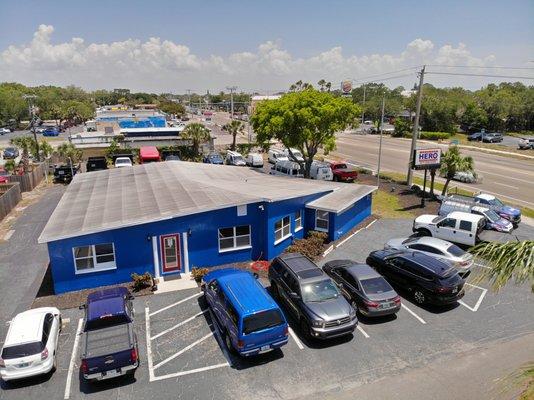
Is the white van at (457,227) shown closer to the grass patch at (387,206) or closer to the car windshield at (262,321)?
the grass patch at (387,206)

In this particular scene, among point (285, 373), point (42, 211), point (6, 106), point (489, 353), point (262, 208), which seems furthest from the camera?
point (6, 106)

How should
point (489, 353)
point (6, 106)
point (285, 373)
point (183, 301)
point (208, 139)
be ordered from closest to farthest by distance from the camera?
point (285, 373) < point (489, 353) < point (183, 301) < point (208, 139) < point (6, 106)

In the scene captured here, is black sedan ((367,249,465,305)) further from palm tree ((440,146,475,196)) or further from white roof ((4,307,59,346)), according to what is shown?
palm tree ((440,146,475,196))

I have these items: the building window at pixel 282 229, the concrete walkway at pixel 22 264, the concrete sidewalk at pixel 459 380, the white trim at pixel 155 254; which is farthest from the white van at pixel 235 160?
the concrete sidewalk at pixel 459 380

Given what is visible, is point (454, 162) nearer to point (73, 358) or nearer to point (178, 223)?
point (178, 223)

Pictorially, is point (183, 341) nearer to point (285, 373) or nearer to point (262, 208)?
point (285, 373)

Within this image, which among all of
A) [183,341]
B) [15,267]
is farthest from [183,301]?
[15,267]

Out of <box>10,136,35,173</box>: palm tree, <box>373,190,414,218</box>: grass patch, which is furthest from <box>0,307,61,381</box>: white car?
<box>10,136,35,173</box>: palm tree
